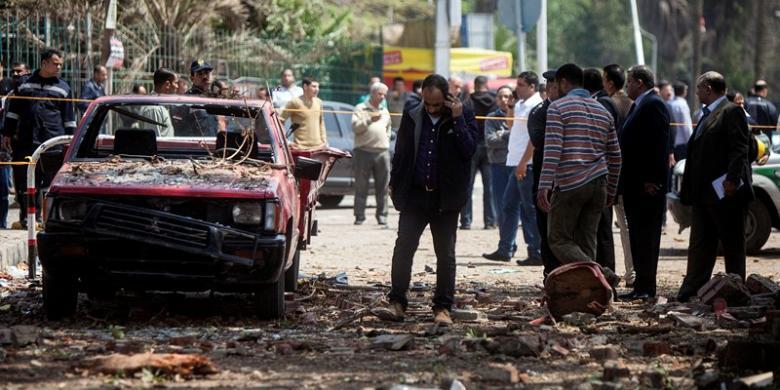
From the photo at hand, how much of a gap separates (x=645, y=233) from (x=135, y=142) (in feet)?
13.1

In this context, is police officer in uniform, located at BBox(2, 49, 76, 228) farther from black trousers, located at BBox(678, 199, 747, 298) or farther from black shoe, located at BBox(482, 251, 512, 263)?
black trousers, located at BBox(678, 199, 747, 298)

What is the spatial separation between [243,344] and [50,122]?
7.53 m

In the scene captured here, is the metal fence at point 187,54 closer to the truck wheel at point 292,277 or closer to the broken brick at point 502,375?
the truck wheel at point 292,277

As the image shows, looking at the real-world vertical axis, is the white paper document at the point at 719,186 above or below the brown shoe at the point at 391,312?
above

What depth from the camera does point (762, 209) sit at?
15195mm

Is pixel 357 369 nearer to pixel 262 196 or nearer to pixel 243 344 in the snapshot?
pixel 243 344

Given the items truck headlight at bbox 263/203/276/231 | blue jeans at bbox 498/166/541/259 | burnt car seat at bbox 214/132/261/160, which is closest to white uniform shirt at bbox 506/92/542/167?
blue jeans at bbox 498/166/541/259

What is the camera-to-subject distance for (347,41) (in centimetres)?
3012

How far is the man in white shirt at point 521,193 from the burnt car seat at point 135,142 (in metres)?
4.76

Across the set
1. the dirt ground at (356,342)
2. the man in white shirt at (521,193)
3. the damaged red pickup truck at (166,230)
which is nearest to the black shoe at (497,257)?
the man in white shirt at (521,193)

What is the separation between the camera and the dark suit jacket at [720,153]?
10805 mm

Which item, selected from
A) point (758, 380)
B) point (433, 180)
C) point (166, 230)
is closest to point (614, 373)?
point (758, 380)

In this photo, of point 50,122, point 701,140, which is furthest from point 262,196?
point 50,122

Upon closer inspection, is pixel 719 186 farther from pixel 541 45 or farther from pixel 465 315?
pixel 541 45
